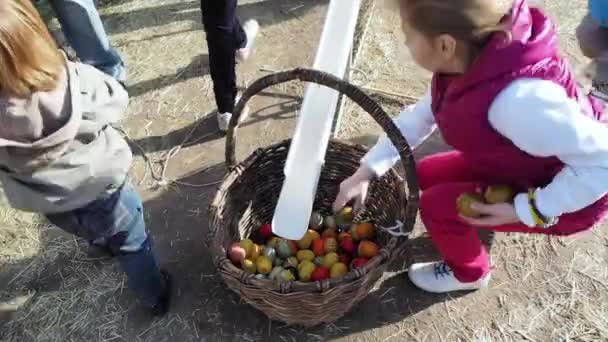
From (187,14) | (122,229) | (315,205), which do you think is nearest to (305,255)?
(315,205)

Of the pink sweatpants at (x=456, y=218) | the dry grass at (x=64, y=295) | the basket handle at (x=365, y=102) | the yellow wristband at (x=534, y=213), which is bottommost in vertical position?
the dry grass at (x=64, y=295)

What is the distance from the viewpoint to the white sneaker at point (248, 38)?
10.2ft

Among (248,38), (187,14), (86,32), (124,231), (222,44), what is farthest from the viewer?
(187,14)

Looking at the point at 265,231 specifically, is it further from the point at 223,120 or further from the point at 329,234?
the point at 223,120

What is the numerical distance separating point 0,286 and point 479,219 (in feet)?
5.92

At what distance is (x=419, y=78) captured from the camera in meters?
2.98

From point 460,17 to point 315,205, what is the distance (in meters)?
1.13

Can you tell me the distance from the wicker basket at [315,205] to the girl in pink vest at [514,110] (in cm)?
19

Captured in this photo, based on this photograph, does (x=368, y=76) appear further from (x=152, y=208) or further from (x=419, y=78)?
(x=152, y=208)

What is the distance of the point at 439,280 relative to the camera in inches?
84.4

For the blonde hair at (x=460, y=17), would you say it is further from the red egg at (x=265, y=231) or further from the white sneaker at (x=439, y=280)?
the red egg at (x=265, y=231)

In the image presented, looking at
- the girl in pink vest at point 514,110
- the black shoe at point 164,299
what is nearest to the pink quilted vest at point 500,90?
the girl in pink vest at point 514,110

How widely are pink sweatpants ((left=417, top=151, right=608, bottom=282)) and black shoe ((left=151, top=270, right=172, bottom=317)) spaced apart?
3.09 ft

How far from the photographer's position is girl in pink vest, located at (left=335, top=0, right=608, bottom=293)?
4.64 feet
